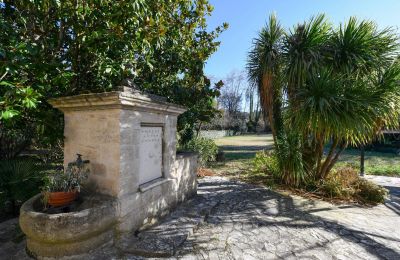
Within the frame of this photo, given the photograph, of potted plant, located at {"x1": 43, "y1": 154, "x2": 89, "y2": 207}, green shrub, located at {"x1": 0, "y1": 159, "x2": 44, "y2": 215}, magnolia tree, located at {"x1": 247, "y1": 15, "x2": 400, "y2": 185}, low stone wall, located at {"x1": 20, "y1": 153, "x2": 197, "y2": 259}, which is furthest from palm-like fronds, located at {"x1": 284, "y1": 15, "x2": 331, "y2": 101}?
green shrub, located at {"x1": 0, "y1": 159, "x2": 44, "y2": 215}

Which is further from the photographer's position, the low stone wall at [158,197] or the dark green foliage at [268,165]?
the dark green foliage at [268,165]

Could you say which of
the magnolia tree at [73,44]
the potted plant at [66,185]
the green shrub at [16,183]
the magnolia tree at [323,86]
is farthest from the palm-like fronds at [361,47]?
the green shrub at [16,183]

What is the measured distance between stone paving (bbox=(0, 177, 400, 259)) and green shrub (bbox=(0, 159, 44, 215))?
159cm

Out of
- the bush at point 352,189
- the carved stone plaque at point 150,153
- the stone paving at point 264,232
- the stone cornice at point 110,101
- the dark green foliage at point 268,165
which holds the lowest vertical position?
the stone paving at point 264,232

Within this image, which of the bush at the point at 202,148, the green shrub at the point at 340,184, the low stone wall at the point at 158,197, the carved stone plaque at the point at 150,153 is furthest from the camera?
the bush at the point at 202,148

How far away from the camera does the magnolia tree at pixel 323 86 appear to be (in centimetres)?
549

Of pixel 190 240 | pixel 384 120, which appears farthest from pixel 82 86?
pixel 384 120

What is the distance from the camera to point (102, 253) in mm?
3021

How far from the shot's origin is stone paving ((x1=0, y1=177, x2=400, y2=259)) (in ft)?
10.5

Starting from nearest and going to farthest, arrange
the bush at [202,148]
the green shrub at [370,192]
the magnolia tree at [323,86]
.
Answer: the magnolia tree at [323,86], the green shrub at [370,192], the bush at [202,148]

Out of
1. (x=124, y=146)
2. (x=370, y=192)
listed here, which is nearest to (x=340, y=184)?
(x=370, y=192)

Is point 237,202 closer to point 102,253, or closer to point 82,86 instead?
point 102,253

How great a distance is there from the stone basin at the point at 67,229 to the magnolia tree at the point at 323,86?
182 inches

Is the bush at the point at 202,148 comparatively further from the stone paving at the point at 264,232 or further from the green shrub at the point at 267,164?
the stone paving at the point at 264,232
